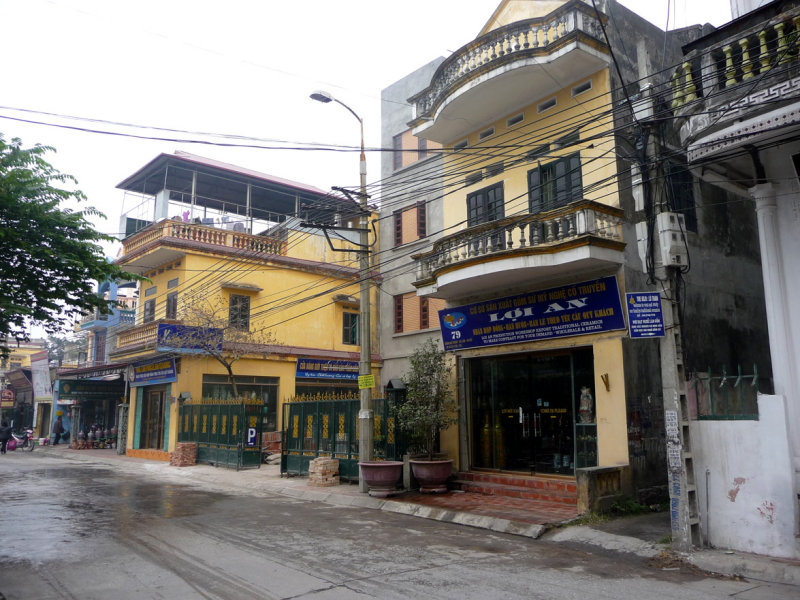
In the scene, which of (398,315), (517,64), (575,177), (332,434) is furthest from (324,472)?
(517,64)

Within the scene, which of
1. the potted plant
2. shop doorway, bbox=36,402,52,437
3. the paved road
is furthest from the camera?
shop doorway, bbox=36,402,52,437

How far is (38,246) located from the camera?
34.6 feet

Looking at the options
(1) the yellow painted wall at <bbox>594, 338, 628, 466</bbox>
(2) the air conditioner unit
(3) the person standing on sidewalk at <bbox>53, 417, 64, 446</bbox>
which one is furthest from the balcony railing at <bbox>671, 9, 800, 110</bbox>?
(3) the person standing on sidewalk at <bbox>53, 417, 64, 446</bbox>

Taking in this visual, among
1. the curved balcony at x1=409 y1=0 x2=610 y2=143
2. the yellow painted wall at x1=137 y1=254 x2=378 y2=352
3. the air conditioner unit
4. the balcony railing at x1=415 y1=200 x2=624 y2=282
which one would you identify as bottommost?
the air conditioner unit

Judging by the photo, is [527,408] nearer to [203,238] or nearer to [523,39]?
[523,39]

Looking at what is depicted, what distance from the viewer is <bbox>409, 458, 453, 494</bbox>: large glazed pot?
14305 mm

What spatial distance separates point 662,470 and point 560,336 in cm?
351

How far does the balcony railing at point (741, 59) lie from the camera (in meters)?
8.30

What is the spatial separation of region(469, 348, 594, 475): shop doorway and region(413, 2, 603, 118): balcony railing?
266 inches

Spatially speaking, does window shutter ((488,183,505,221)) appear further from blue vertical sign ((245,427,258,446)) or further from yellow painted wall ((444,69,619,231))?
blue vertical sign ((245,427,258,446))

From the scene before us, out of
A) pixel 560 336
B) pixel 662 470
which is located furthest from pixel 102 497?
pixel 662 470

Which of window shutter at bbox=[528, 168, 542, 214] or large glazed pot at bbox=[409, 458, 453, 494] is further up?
window shutter at bbox=[528, 168, 542, 214]

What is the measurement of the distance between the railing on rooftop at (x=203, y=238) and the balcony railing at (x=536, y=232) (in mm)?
14167

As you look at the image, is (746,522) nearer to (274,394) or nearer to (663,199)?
(663,199)
